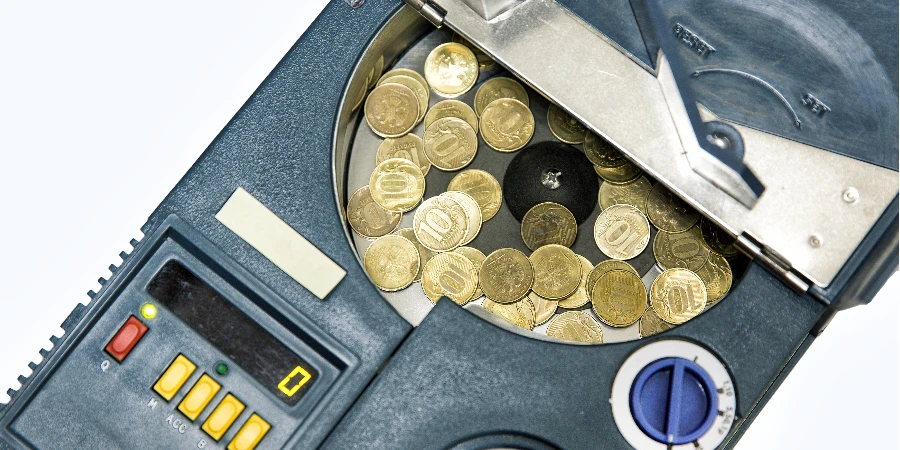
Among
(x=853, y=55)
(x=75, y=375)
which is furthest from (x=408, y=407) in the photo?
(x=853, y=55)

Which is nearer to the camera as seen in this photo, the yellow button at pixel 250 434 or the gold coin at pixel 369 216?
the yellow button at pixel 250 434

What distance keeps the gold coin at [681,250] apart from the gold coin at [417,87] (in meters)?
0.46

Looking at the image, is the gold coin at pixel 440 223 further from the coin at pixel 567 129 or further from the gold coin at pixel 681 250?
the gold coin at pixel 681 250

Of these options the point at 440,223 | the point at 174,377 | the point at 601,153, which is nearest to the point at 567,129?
the point at 601,153

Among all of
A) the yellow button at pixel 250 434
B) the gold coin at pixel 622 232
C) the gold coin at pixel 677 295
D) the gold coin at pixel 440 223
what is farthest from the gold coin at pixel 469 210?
the yellow button at pixel 250 434

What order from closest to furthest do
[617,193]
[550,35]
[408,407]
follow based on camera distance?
[408,407] < [550,35] < [617,193]

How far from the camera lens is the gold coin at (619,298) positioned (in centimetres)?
150

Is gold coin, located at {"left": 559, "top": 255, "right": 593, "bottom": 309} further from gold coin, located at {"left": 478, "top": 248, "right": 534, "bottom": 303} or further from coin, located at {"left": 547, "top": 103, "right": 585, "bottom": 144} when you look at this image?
coin, located at {"left": 547, "top": 103, "right": 585, "bottom": 144}

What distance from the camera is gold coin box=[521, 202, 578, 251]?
1556 millimetres

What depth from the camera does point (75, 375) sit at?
1.37 meters

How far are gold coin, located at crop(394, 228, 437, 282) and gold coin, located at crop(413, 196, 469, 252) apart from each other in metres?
0.01

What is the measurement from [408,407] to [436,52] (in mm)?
629

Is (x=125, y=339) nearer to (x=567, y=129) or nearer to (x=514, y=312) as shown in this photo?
(x=514, y=312)

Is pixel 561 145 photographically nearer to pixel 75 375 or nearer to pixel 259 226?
pixel 259 226
